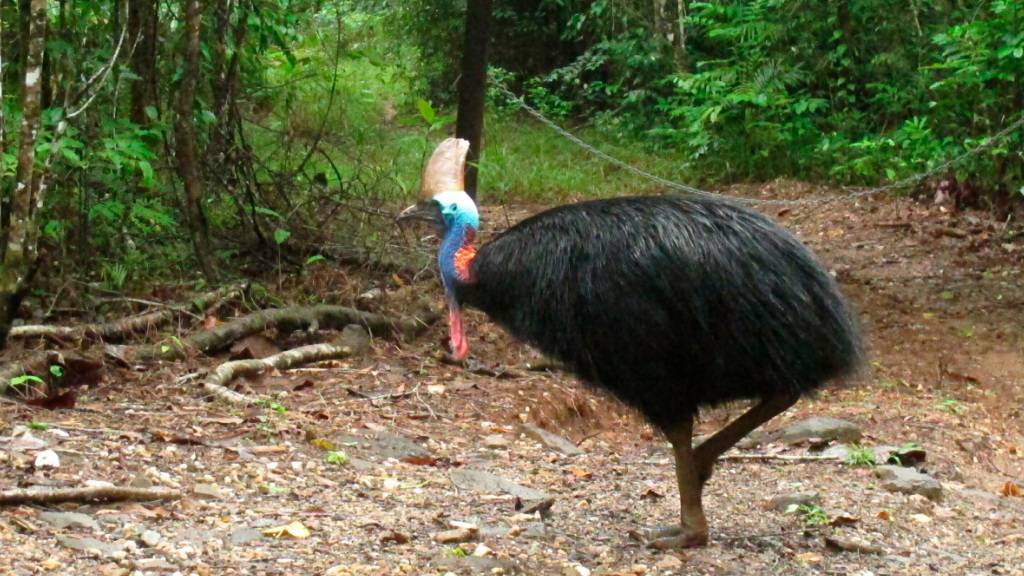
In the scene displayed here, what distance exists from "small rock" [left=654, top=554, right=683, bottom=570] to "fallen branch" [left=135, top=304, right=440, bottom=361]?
2.63 meters

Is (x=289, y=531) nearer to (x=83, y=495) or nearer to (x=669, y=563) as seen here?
(x=83, y=495)

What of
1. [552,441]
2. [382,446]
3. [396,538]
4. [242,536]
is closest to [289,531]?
Result: [242,536]

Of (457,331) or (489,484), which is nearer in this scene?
(457,331)

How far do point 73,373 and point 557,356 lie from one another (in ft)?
7.68

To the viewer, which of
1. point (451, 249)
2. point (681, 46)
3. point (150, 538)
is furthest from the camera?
point (681, 46)

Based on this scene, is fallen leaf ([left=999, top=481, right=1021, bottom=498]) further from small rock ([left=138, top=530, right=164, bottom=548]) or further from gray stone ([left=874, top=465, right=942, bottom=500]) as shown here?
small rock ([left=138, top=530, right=164, bottom=548])

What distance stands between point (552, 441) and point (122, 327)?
194cm

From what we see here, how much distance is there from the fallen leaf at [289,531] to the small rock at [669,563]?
1.00m

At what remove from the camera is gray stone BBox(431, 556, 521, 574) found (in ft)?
11.7

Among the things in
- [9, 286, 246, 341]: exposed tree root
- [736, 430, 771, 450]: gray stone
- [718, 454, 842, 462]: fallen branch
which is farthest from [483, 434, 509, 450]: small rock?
[9, 286, 246, 341]: exposed tree root

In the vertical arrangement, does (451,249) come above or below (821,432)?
above

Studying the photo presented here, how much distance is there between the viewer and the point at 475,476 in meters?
4.63

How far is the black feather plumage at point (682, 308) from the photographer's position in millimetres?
3688

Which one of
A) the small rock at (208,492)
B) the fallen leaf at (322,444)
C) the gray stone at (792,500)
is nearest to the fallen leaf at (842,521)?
the gray stone at (792,500)
